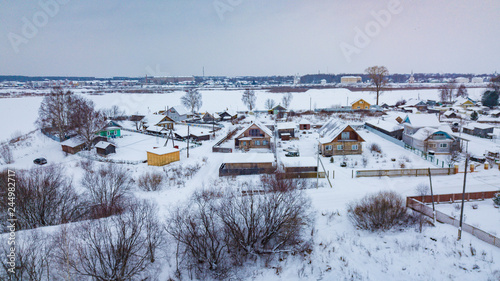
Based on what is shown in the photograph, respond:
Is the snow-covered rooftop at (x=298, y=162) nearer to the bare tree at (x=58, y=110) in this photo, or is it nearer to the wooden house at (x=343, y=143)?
the wooden house at (x=343, y=143)

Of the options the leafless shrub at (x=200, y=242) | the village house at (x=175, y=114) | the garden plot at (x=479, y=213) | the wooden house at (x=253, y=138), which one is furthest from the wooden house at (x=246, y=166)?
the village house at (x=175, y=114)

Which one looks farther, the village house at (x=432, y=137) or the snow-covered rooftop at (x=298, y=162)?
the village house at (x=432, y=137)

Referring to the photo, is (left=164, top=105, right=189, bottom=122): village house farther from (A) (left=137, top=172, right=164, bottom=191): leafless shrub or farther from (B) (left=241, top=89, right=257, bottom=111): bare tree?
(A) (left=137, top=172, right=164, bottom=191): leafless shrub

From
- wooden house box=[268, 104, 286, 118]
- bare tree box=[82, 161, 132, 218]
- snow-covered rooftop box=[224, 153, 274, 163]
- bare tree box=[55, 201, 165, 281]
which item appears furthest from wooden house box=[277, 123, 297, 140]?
bare tree box=[55, 201, 165, 281]

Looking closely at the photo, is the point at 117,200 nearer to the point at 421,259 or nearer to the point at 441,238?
the point at 421,259

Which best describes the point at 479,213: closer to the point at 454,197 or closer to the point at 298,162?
the point at 454,197
